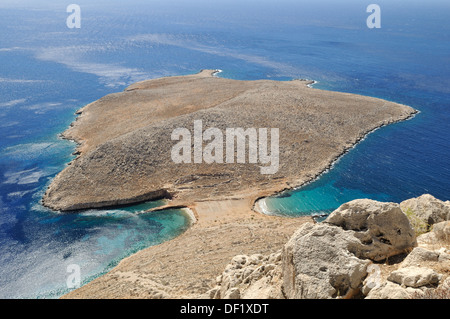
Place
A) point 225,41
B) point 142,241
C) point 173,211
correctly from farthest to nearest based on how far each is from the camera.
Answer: point 225,41 < point 173,211 < point 142,241

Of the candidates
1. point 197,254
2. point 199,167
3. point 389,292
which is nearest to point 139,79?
point 199,167

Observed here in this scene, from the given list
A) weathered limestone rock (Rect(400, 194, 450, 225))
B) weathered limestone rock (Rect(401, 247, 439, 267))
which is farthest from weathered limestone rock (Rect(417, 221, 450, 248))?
weathered limestone rock (Rect(400, 194, 450, 225))

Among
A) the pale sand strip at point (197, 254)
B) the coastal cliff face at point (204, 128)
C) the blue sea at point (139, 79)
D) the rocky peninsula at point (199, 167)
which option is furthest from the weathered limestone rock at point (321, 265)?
the coastal cliff face at point (204, 128)

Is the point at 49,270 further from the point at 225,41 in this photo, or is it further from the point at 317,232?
the point at 225,41

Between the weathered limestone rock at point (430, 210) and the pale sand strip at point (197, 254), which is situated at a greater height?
the weathered limestone rock at point (430, 210)

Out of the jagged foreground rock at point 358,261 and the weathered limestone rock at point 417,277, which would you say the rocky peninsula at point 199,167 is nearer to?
the jagged foreground rock at point 358,261

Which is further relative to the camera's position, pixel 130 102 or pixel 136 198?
pixel 130 102

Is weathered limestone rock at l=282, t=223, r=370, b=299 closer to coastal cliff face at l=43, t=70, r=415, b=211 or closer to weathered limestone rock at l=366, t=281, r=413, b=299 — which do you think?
weathered limestone rock at l=366, t=281, r=413, b=299
